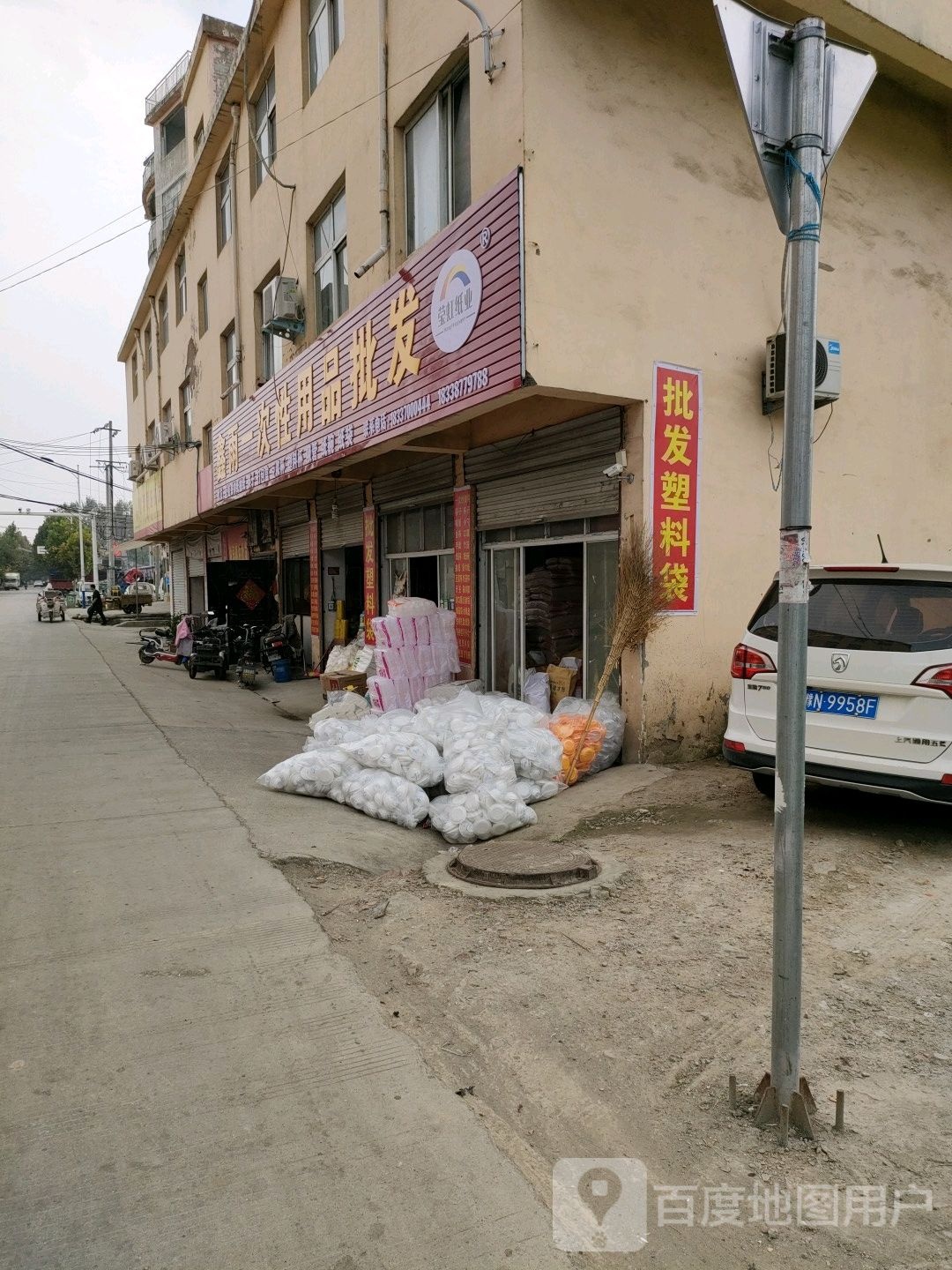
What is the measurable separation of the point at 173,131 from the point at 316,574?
64.2 ft

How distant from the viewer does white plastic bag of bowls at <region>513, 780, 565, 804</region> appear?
612 cm

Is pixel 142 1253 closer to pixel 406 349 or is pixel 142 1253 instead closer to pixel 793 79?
pixel 793 79

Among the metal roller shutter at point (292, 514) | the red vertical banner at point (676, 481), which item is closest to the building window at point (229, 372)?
the metal roller shutter at point (292, 514)

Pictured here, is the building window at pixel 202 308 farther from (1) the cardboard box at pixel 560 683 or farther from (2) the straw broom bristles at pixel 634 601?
(2) the straw broom bristles at pixel 634 601

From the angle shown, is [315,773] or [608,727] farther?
[608,727]

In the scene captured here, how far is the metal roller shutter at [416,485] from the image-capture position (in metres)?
10.1

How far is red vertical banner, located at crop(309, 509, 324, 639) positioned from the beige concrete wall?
9.05m

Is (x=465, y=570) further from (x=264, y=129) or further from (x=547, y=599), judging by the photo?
(x=264, y=129)

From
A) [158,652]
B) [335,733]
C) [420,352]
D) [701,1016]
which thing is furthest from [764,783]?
[158,652]

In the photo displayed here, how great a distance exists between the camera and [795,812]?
2.47m

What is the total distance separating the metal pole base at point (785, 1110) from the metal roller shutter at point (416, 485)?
8.21m

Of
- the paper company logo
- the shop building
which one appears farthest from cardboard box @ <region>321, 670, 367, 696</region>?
the paper company logo

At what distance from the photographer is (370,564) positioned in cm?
1243

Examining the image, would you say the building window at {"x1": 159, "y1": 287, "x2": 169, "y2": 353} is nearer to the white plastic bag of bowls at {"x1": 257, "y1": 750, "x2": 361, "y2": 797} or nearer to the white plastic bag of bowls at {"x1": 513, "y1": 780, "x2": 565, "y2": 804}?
the white plastic bag of bowls at {"x1": 257, "y1": 750, "x2": 361, "y2": 797}
